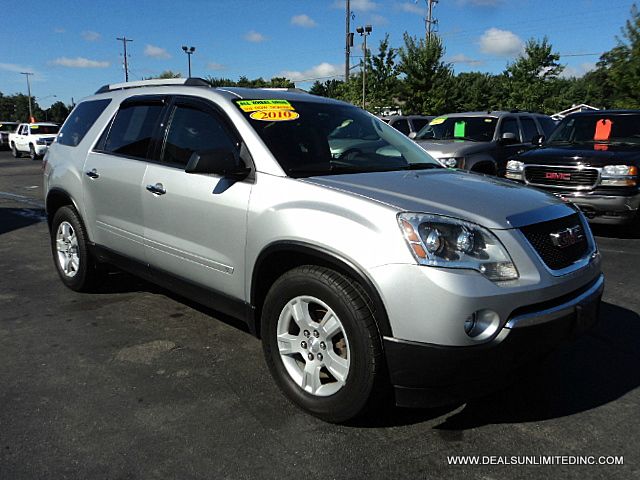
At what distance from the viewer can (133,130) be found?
4.21 m

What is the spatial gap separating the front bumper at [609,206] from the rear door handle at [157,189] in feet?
17.8

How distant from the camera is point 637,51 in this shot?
16281 mm

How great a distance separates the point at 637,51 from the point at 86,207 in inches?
673

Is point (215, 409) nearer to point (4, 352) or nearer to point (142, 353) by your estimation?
point (142, 353)

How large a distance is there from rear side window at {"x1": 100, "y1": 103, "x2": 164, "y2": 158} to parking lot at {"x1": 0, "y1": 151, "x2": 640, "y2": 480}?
4.39ft

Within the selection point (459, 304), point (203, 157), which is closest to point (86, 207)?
point (203, 157)

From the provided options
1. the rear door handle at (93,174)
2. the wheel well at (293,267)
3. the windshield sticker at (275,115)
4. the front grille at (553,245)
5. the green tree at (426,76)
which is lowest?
the wheel well at (293,267)

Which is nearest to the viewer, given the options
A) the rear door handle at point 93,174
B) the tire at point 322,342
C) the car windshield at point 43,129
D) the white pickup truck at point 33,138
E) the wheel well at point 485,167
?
the tire at point 322,342

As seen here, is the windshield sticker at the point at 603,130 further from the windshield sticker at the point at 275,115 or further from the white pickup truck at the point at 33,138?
the white pickup truck at the point at 33,138

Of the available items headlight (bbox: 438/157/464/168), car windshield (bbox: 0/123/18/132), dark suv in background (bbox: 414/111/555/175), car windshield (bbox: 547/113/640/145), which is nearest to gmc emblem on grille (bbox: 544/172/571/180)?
car windshield (bbox: 547/113/640/145)

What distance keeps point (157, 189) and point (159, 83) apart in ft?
3.42

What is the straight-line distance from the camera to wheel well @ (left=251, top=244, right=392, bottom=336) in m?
2.48

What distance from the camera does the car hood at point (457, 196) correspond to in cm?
261

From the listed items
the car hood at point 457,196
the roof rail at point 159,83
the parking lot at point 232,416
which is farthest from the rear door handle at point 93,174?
the car hood at point 457,196
